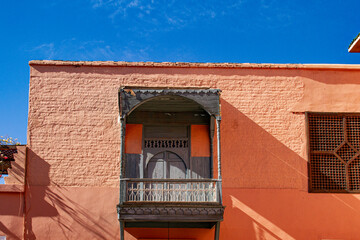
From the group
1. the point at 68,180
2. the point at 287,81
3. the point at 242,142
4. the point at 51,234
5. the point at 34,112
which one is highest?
the point at 287,81

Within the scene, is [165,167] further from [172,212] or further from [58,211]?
[58,211]

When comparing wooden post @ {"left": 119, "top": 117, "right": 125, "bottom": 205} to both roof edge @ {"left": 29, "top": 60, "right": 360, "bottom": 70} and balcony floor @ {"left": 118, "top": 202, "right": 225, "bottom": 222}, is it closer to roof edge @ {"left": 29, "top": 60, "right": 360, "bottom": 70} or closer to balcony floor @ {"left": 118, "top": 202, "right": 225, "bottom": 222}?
balcony floor @ {"left": 118, "top": 202, "right": 225, "bottom": 222}

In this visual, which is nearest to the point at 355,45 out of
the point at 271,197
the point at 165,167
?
the point at 271,197

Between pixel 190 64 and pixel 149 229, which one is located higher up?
pixel 190 64

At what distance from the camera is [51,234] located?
447 inches

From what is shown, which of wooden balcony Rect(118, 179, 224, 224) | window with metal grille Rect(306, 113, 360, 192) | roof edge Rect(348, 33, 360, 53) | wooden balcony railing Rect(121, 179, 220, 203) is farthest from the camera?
window with metal grille Rect(306, 113, 360, 192)

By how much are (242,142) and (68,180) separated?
4.43 metres

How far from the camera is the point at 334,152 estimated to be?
1172cm

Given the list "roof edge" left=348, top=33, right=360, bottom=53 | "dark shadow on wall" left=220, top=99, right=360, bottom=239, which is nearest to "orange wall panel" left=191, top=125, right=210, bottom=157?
"dark shadow on wall" left=220, top=99, right=360, bottom=239

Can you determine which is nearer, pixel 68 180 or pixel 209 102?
pixel 209 102

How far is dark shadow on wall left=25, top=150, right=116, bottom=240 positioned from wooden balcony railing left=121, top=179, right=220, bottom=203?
4.12ft

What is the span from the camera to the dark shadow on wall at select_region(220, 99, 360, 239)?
11414 millimetres

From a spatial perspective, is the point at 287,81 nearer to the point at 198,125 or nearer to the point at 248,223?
the point at 198,125

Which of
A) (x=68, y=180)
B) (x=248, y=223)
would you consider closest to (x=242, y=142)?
(x=248, y=223)
